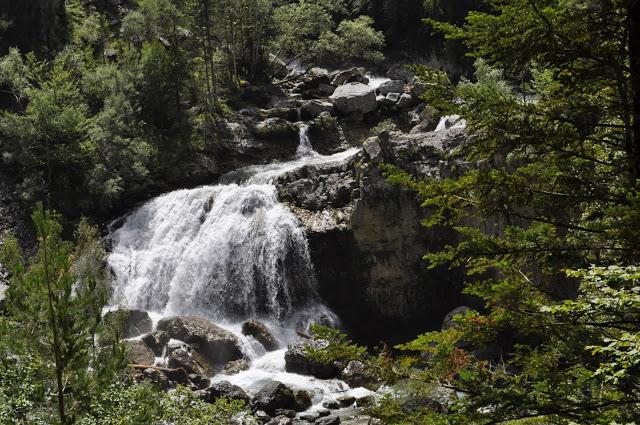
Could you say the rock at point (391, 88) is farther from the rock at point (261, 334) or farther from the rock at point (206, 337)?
the rock at point (206, 337)

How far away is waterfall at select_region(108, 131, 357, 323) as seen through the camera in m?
27.2

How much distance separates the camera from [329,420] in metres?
18.0

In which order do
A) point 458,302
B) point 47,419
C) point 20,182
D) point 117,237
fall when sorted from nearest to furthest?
1. point 47,419
2. point 458,302
3. point 117,237
4. point 20,182

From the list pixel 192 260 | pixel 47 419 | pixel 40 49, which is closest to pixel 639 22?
pixel 47 419

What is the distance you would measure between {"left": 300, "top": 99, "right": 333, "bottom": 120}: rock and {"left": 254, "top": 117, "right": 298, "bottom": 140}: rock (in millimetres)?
2074

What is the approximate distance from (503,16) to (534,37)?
39 cm

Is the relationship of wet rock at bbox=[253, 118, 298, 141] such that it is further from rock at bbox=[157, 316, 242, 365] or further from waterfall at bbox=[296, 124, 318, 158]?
rock at bbox=[157, 316, 242, 365]

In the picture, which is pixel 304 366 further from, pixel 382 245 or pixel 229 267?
pixel 229 267

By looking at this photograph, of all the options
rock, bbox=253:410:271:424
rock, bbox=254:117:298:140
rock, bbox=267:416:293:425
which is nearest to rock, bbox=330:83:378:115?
rock, bbox=254:117:298:140

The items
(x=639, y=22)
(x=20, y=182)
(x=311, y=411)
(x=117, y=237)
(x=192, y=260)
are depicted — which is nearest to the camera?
(x=639, y=22)

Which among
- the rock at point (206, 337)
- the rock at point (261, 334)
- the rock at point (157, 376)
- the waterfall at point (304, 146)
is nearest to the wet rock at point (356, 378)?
the rock at point (261, 334)

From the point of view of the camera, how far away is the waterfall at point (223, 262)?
27234 mm

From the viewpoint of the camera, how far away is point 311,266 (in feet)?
90.5

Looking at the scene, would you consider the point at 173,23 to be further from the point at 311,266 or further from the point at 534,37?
the point at 534,37
